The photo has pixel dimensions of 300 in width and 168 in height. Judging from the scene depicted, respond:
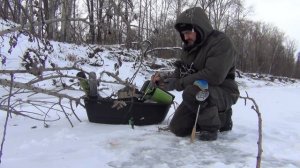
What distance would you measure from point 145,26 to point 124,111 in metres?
1.02

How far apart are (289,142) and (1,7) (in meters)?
2.54

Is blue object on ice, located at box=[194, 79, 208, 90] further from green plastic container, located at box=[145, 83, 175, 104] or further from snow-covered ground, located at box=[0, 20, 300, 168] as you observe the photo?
green plastic container, located at box=[145, 83, 175, 104]

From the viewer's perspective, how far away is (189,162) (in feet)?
9.37

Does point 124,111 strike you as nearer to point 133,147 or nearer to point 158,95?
point 158,95

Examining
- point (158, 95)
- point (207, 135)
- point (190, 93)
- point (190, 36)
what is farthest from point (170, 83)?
point (207, 135)

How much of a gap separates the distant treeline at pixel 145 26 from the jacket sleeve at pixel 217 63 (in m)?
0.40

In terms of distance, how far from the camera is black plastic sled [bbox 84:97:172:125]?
12.9ft

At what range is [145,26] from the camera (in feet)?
10.7

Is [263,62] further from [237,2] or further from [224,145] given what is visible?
[224,145]

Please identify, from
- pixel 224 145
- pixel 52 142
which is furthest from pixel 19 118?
pixel 224 145

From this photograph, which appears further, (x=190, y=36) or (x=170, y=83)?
(x=170, y=83)

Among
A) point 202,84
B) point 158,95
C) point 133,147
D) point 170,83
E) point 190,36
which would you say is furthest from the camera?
point 158,95

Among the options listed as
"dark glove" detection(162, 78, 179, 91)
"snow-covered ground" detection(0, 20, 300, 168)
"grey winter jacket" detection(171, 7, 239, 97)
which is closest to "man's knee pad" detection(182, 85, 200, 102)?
"grey winter jacket" detection(171, 7, 239, 97)

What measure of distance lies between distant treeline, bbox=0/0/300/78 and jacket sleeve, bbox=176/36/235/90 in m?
0.40
